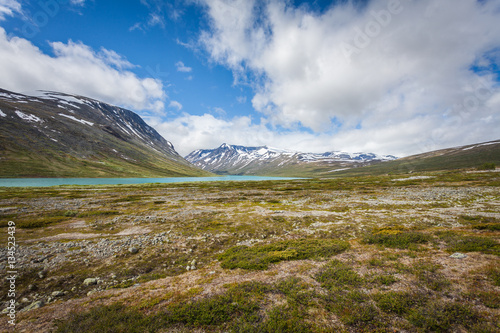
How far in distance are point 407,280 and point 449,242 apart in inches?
351

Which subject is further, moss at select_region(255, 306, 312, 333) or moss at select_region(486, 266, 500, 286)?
moss at select_region(486, 266, 500, 286)

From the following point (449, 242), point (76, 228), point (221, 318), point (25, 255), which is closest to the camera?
point (221, 318)

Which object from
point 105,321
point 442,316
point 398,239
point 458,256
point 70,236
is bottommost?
point 398,239

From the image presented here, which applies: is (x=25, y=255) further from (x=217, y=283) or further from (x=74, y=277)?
(x=217, y=283)

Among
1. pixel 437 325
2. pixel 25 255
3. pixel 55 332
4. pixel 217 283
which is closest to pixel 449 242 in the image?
pixel 437 325

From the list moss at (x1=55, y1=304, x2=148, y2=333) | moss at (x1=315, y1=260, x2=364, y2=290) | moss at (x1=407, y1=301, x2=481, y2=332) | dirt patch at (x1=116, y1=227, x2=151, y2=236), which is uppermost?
moss at (x1=55, y1=304, x2=148, y2=333)

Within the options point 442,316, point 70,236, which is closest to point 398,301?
point 442,316

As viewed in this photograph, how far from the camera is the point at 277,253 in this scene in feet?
49.6

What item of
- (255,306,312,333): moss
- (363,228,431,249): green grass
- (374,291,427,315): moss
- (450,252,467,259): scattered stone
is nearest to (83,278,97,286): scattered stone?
(255,306,312,333): moss

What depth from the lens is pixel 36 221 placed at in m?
26.1

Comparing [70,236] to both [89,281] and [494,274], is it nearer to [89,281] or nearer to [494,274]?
[89,281]

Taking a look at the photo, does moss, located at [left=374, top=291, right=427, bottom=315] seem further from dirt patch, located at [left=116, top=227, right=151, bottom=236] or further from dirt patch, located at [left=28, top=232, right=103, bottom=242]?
dirt patch, located at [left=28, top=232, right=103, bottom=242]

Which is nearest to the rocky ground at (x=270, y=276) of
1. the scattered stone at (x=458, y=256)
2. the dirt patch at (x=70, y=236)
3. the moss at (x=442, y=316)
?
the moss at (x=442, y=316)

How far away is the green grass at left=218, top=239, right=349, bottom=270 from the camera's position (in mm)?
13930
